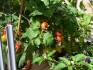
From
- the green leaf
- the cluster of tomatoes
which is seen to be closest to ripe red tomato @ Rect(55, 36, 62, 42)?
the cluster of tomatoes

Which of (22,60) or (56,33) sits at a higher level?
(56,33)

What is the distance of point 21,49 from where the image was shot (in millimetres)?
1314

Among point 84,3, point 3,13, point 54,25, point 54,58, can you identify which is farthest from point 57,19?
point 84,3

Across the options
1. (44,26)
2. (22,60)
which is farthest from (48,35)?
(22,60)

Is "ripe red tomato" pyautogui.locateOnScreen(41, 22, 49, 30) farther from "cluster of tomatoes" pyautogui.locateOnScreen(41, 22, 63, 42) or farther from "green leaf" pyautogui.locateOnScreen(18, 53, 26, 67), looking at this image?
"green leaf" pyautogui.locateOnScreen(18, 53, 26, 67)

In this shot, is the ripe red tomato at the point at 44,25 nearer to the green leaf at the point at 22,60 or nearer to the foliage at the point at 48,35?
the foliage at the point at 48,35

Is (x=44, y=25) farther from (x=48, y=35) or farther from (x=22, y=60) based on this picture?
(x=22, y=60)

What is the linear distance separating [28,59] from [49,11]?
0.24 m

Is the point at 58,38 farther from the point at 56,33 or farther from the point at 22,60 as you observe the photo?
the point at 22,60

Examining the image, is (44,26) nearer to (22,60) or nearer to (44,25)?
(44,25)

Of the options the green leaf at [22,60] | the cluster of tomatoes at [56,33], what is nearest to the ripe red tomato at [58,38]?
the cluster of tomatoes at [56,33]

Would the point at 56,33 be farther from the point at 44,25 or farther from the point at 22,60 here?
the point at 22,60

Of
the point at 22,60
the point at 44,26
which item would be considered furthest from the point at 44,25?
the point at 22,60

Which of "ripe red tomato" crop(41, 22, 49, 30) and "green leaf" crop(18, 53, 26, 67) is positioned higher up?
"ripe red tomato" crop(41, 22, 49, 30)
